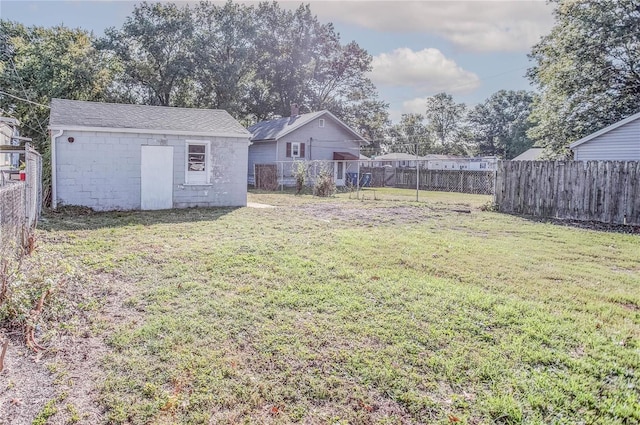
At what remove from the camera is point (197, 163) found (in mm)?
13078

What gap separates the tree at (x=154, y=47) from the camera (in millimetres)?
29500

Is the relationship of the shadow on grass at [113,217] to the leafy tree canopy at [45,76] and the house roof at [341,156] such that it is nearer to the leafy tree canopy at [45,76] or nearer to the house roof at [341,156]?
the leafy tree canopy at [45,76]

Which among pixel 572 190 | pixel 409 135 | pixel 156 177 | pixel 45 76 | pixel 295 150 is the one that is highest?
pixel 409 135

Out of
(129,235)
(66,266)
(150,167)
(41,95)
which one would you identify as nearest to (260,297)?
(66,266)

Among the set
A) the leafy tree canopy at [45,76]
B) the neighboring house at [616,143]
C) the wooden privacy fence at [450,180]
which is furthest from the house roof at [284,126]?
the neighboring house at [616,143]

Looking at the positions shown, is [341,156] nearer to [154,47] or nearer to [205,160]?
[154,47]

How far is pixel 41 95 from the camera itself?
70.2 ft

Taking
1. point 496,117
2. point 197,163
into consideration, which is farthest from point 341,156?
point 496,117

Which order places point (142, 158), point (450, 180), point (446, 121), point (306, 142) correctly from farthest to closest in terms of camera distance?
point (446, 121) → point (450, 180) → point (306, 142) → point (142, 158)

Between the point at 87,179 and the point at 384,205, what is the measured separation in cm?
972

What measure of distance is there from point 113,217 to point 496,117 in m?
63.9

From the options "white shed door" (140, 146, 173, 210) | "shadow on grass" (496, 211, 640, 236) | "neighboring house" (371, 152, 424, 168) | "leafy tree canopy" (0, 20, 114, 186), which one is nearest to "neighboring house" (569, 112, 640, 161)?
"shadow on grass" (496, 211, 640, 236)

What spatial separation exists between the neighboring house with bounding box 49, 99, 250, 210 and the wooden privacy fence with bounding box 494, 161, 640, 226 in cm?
885

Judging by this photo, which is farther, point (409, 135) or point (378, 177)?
point (409, 135)
